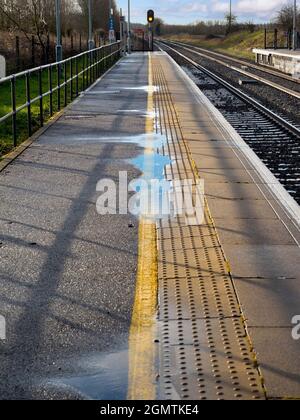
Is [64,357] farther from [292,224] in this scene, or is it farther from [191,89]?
[191,89]

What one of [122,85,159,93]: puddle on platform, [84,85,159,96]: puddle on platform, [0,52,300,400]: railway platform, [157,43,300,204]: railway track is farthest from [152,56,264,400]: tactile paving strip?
[122,85,159,93]: puddle on platform

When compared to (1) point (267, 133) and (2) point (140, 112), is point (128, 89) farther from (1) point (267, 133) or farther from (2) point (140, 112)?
(1) point (267, 133)

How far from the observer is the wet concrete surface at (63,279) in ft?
11.9

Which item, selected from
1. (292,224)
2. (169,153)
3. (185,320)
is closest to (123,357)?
(185,320)

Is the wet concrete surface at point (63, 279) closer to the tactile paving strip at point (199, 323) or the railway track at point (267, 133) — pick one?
the tactile paving strip at point (199, 323)

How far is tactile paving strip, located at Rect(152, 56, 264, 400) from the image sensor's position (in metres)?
3.50

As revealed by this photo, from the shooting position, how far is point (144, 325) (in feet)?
13.9

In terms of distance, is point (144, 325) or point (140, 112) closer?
point (144, 325)

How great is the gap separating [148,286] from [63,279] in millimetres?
581

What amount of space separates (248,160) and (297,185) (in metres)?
0.84

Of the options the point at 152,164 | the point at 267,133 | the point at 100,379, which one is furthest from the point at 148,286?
the point at 267,133

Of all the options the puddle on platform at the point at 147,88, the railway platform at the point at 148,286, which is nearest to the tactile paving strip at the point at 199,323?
the railway platform at the point at 148,286

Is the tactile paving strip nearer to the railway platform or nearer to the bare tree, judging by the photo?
the railway platform

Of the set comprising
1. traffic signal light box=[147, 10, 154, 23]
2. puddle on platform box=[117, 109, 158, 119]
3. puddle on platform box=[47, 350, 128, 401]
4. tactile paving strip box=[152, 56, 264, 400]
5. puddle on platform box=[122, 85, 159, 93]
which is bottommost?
puddle on platform box=[122, 85, 159, 93]
